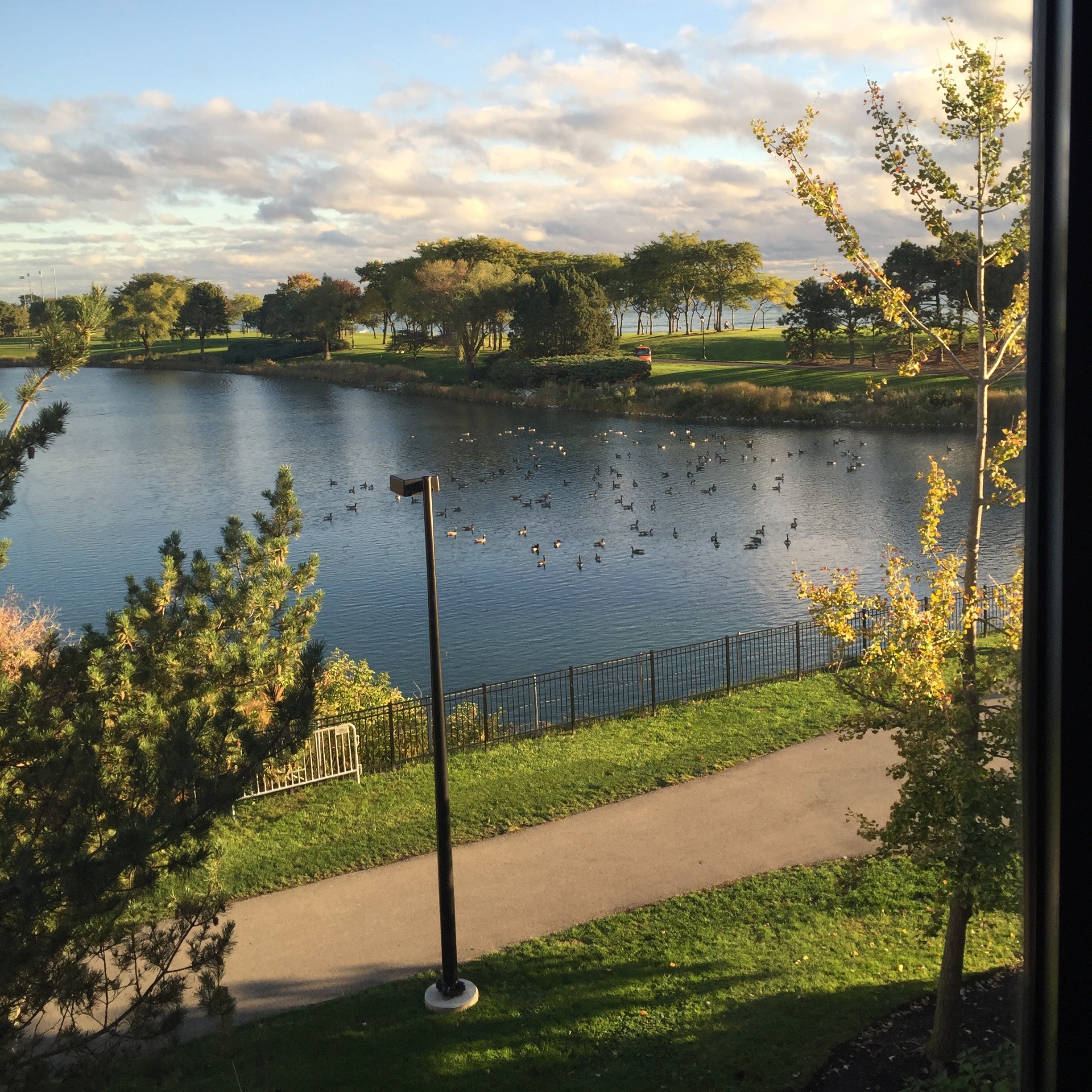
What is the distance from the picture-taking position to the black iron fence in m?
12.3

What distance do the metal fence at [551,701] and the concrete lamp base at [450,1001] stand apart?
10.9ft

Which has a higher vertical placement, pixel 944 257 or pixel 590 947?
pixel 944 257

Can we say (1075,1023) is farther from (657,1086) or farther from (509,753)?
(509,753)

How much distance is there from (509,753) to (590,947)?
14.6 feet

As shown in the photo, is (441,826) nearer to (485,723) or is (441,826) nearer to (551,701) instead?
(485,723)

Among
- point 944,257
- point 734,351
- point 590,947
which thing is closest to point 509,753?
point 590,947

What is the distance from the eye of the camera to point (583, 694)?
15.0 meters

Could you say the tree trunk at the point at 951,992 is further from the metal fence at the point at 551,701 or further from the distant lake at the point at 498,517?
the metal fence at the point at 551,701

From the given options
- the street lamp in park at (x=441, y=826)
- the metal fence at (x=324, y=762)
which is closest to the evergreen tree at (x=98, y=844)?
the street lamp in park at (x=441, y=826)

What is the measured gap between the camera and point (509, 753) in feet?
39.8

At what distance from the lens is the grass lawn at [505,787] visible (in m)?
9.55

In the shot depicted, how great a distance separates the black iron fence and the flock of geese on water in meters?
6.81

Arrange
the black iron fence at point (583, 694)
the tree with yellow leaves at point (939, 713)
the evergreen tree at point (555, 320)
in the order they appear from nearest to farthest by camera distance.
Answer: the tree with yellow leaves at point (939, 713) < the black iron fence at point (583, 694) < the evergreen tree at point (555, 320)

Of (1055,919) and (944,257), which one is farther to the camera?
(944,257)
